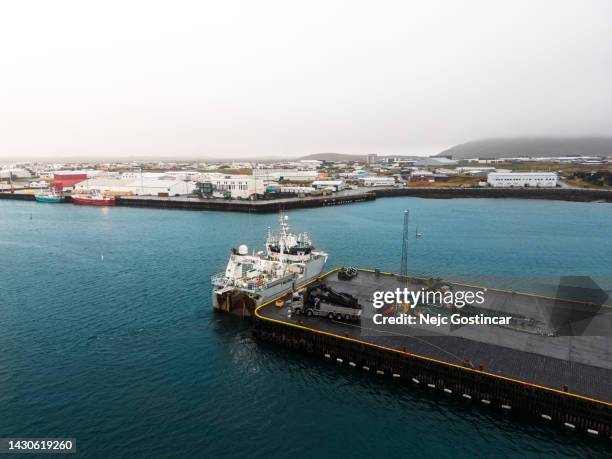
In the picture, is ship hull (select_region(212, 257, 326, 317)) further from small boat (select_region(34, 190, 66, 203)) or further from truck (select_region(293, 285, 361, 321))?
small boat (select_region(34, 190, 66, 203))

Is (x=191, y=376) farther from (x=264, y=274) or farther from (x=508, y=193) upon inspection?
(x=508, y=193)

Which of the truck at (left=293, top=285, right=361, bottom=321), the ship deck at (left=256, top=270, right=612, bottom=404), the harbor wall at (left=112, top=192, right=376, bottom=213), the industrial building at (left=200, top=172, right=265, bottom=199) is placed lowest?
Result: the ship deck at (left=256, top=270, right=612, bottom=404)

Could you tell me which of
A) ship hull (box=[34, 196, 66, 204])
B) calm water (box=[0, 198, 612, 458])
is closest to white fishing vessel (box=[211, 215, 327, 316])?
calm water (box=[0, 198, 612, 458])

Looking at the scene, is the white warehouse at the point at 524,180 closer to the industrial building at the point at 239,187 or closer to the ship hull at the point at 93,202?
the industrial building at the point at 239,187

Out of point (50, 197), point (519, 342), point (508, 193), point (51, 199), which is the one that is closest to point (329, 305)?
point (519, 342)

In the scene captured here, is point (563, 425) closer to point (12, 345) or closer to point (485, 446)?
point (485, 446)
